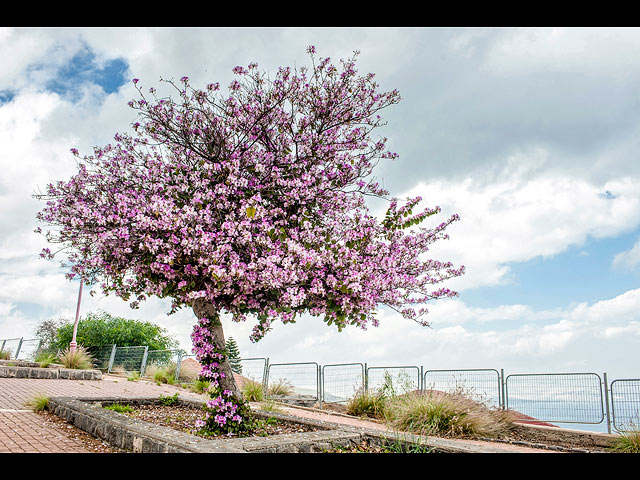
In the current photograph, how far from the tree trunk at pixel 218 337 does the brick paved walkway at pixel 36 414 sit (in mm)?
2416

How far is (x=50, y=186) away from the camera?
33.0ft

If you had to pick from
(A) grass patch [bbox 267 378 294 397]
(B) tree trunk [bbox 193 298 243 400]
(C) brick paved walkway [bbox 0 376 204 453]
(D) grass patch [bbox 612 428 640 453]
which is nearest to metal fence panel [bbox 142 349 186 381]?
(C) brick paved walkway [bbox 0 376 204 453]

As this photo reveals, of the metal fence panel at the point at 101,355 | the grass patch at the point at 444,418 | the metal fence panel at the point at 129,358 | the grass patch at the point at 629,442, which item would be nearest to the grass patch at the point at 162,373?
the metal fence panel at the point at 129,358

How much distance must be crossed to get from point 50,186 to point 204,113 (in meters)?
3.62

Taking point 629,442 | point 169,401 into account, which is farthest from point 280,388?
point 629,442

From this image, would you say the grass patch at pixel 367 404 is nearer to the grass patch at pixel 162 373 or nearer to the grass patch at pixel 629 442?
the grass patch at pixel 629 442

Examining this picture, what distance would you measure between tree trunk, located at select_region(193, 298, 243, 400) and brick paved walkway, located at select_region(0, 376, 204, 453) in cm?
242

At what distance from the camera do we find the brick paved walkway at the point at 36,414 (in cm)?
754

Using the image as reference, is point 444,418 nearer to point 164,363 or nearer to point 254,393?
point 254,393

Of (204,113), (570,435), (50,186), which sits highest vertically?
(204,113)

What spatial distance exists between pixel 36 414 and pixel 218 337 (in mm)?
4890

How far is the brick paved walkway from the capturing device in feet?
24.8
